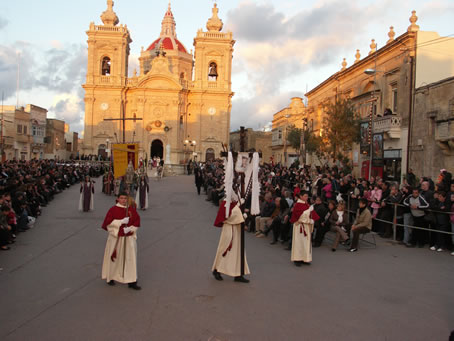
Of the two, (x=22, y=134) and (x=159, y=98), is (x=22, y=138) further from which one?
(x=159, y=98)

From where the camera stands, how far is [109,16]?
53.8 m

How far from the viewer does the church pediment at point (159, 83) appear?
51938mm

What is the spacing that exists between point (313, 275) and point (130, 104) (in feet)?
163

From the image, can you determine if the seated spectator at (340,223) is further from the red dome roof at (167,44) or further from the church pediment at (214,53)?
the red dome roof at (167,44)

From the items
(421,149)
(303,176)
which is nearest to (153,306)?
(303,176)

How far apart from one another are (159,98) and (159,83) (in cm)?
196

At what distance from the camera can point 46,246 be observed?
9945mm

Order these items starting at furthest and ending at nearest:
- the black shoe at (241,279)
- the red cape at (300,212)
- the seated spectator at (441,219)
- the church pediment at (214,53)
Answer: the church pediment at (214,53), the seated spectator at (441,219), the red cape at (300,212), the black shoe at (241,279)

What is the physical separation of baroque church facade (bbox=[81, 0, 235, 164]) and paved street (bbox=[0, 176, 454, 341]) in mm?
41147

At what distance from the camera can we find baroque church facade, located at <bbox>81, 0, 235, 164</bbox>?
52312 mm

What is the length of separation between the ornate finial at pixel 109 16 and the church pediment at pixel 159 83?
1001 cm

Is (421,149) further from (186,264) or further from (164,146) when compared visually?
(164,146)

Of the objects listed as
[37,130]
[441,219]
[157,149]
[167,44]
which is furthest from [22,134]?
[441,219]

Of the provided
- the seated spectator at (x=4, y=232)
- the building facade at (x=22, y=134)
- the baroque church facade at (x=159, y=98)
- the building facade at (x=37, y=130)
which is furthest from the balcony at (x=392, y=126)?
the building facade at (x=37, y=130)
